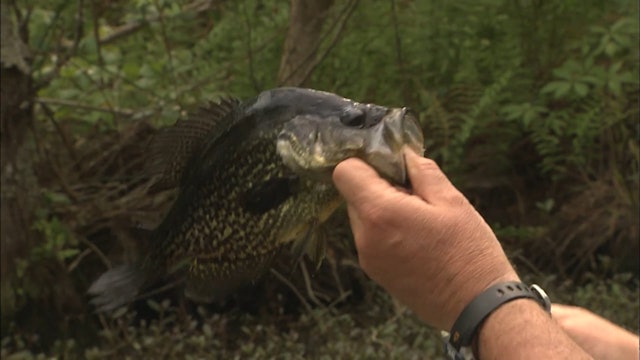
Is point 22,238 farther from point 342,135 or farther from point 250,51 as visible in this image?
point 342,135

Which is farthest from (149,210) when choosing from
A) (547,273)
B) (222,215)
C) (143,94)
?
(222,215)

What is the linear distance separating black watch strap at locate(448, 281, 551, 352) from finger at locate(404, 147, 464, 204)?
15cm

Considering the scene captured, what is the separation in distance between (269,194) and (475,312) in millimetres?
348

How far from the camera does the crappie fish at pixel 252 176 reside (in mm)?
1685

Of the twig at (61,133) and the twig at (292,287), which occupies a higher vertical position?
the twig at (61,133)

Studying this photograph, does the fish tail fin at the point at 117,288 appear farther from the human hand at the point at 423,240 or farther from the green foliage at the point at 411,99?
the green foliage at the point at 411,99

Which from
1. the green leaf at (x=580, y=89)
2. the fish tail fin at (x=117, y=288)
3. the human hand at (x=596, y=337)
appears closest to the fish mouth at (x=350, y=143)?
→ the fish tail fin at (x=117, y=288)

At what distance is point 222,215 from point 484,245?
1.31ft

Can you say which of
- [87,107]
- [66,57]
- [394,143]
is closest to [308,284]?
[87,107]

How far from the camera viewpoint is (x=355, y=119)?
167 centimetres

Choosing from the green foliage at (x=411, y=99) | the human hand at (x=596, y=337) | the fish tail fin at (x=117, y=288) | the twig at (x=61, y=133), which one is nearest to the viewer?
the fish tail fin at (x=117, y=288)

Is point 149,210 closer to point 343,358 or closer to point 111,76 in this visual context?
point 111,76

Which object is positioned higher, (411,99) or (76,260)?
(411,99)

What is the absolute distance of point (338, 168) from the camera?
168 cm
